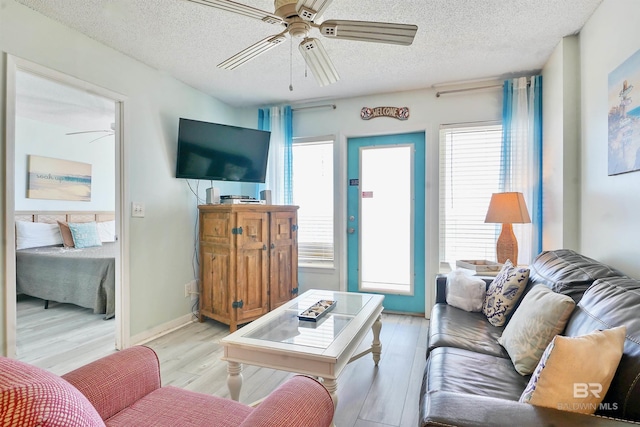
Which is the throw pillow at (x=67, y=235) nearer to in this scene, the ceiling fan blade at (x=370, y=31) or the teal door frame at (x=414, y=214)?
the teal door frame at (x=414, y=214)

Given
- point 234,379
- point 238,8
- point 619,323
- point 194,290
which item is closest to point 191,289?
point 194,290

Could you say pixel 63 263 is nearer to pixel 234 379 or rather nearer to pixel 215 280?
pixel 215 280

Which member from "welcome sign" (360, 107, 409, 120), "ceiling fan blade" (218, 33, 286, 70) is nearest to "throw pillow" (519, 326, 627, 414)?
"ceiling fan blade" (218, 33, 286, 70)

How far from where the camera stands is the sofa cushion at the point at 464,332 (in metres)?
1.71

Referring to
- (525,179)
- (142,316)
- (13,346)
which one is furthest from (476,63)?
(13,346)

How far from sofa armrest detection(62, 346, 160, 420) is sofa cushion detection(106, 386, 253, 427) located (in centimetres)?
3

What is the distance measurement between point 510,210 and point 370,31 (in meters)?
1.94

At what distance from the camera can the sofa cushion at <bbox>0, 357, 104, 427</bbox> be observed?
1.60 ft

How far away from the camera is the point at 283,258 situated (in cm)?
355

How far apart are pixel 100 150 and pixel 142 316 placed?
3695 millimetres

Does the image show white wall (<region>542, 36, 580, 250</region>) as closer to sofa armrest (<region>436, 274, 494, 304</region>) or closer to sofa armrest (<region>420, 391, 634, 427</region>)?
sofa armrest (<region>436, 274, 494, 304</region>)

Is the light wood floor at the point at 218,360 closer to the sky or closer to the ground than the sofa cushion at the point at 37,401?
closer to the ground

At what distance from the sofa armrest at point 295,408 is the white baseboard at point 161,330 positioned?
2.39m

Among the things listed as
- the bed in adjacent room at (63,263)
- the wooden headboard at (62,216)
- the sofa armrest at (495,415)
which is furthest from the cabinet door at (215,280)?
the sofa armrest at (495,415)
